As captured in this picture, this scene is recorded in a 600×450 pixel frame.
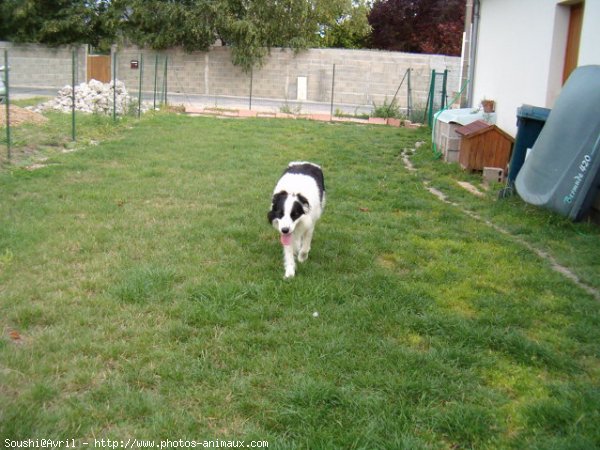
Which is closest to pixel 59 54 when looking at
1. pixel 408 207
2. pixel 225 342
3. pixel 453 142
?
pixel 453 142

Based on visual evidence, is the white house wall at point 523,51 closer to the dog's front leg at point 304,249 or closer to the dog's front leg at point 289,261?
the dog's front leg at point 304,249

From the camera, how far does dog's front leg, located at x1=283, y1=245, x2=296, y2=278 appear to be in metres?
5.03

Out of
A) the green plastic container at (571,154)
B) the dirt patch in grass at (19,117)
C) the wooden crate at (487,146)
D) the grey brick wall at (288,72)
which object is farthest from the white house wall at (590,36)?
the grey brick wall at (288,72)

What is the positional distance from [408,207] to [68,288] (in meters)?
4.64

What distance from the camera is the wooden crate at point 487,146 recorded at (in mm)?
9828

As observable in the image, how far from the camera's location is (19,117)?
1344cm

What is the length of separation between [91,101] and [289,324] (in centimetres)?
1658

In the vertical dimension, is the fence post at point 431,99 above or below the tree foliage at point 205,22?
below

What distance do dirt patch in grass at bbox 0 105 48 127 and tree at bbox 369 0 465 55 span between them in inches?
1065

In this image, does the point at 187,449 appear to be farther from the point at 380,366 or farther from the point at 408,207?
the point at 408,207

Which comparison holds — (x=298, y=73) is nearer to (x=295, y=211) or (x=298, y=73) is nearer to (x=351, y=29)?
(x=351, y=29)

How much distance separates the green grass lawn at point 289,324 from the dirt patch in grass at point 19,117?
5.66m

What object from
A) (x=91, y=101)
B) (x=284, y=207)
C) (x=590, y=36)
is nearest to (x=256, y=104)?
(x=91, y=101)

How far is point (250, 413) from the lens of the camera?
121 inches
